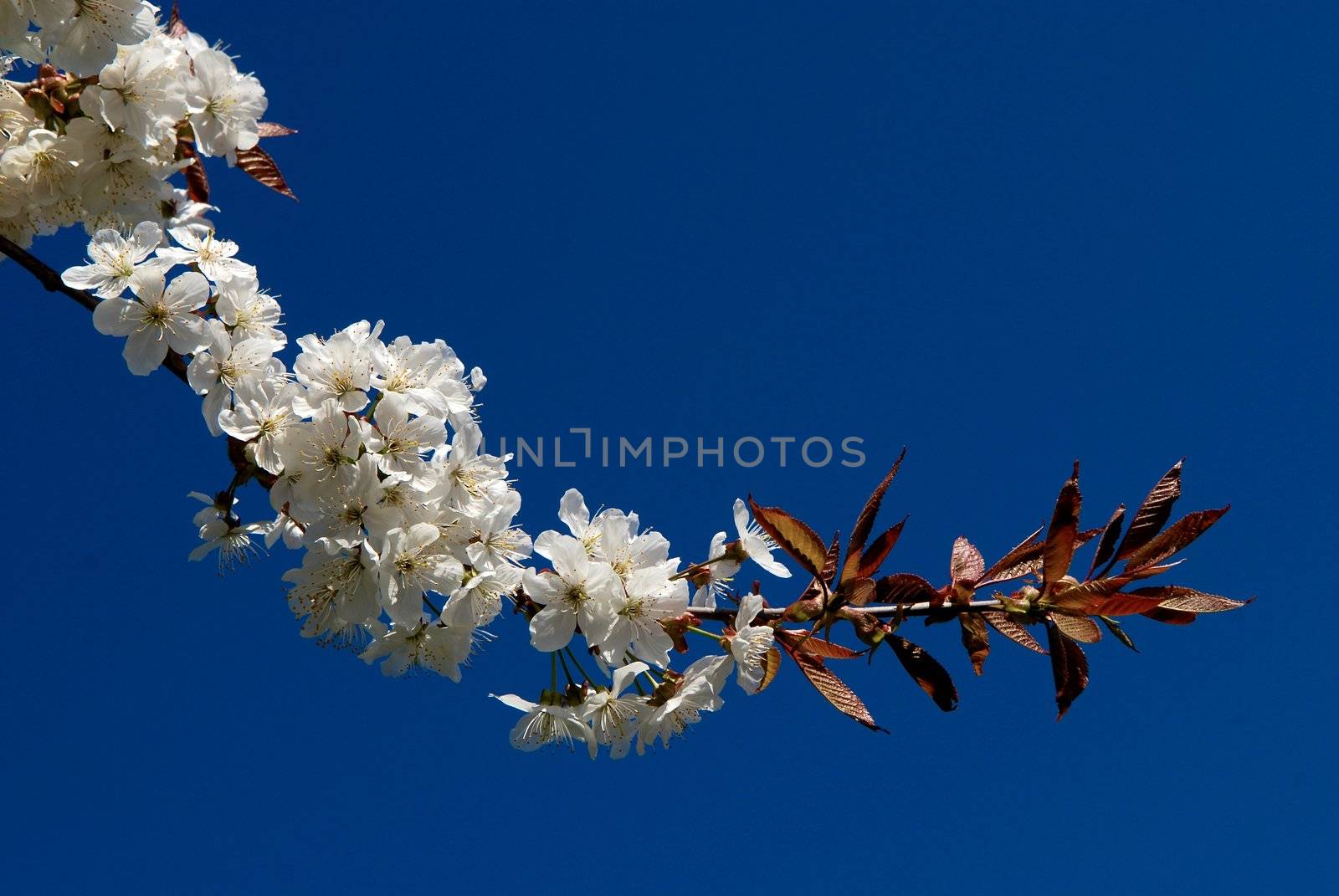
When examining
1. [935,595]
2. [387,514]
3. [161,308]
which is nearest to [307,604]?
[387,514]

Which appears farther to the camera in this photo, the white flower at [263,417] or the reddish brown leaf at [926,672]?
the white flower at [263,417]

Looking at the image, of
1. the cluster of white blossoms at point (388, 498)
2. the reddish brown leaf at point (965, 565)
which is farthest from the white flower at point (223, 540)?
the reddish brown leaf at point (965, 565)

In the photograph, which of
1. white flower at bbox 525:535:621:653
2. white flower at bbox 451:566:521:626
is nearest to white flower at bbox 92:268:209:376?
white flower at bbox 451:566:521:626

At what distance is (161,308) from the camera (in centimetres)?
222

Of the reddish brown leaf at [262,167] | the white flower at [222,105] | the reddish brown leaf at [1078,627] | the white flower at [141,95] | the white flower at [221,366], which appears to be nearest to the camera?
the reddish brown leaf at [1078,627]

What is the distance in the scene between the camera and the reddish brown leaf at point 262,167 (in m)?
2.68

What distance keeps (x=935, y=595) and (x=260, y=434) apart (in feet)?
4.21

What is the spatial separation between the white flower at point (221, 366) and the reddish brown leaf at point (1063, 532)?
1.48 metres

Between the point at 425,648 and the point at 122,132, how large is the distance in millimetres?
1328

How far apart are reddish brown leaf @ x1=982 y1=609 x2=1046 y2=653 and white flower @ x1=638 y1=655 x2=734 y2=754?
0.47m

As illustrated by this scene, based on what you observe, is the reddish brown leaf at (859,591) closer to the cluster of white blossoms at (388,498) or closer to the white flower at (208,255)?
the cluster of white blossoms at (388,498)

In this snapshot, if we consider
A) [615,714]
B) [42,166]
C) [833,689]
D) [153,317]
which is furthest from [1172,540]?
[42,166]

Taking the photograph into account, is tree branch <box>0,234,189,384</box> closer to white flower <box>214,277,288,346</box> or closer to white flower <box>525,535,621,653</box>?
white flower <box>214,277,288,346</box>

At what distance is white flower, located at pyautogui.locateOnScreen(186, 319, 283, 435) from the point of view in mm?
2141
